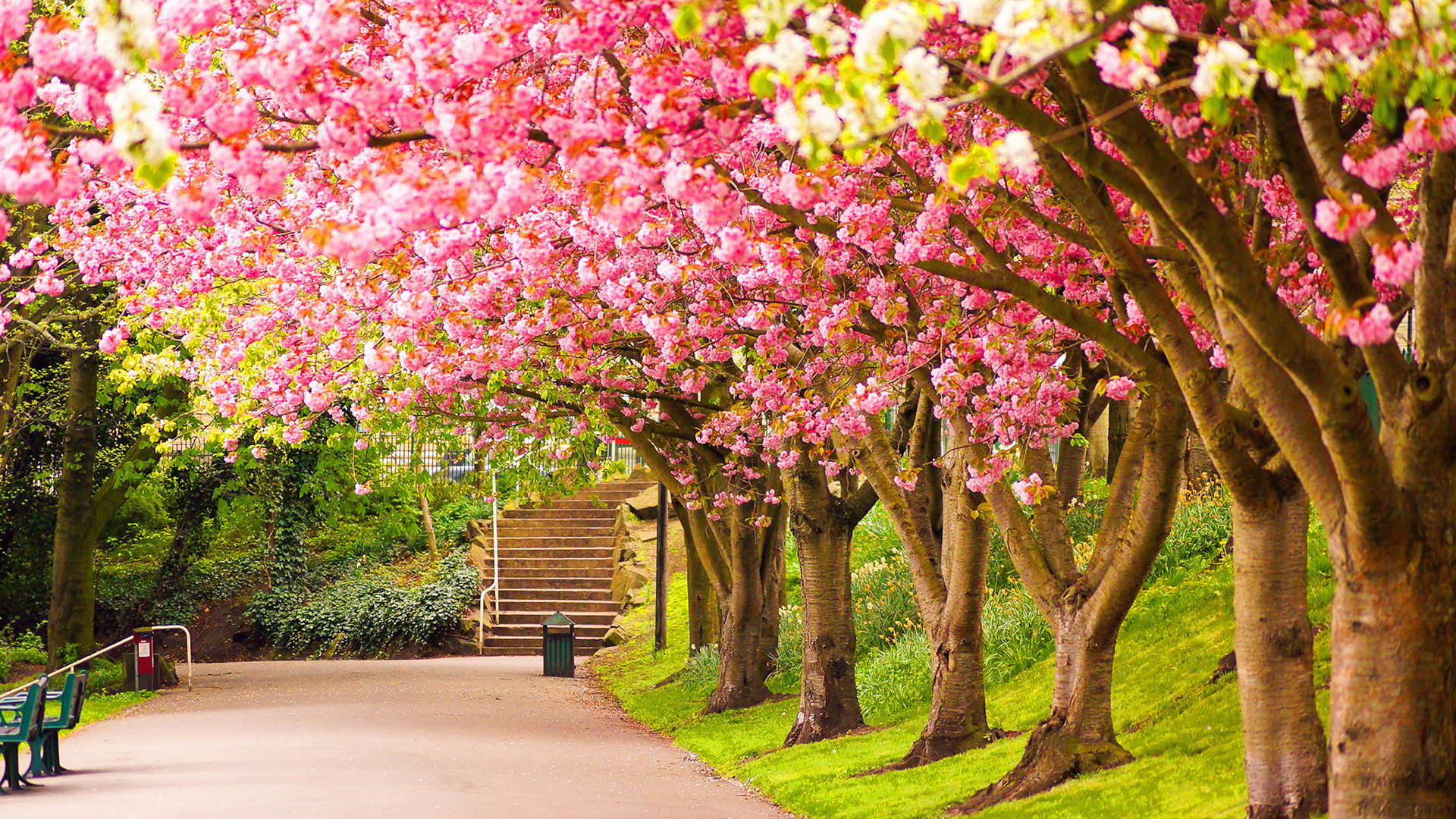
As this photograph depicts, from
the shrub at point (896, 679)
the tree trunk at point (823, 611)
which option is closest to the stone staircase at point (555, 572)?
the shrub at point (896, 679)

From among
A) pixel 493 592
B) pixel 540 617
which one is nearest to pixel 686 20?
pixel 540 617

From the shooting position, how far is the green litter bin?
2177cm

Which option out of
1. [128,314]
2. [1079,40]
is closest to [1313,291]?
[1079,40]

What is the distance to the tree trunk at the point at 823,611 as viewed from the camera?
1345 centimetres

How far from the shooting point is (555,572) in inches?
1096

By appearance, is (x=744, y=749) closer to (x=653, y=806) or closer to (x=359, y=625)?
(x=653, y=806)

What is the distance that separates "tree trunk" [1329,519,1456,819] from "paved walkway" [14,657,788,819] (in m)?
5.45

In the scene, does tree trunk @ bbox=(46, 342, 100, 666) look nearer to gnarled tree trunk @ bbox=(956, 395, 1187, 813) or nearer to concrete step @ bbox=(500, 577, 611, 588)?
concrete step @ bbox=(500, 577, 611, 588)

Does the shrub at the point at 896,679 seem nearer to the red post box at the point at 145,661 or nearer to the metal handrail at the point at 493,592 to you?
the red post box at the point at 145,661

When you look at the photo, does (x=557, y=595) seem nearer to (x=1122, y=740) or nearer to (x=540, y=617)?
(x=540, y=617)

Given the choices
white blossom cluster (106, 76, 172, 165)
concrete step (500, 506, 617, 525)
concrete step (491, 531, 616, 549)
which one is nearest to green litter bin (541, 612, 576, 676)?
concrete step (491, 531, 616, 549)

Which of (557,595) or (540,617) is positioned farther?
(557,595)

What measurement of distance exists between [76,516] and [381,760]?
30.5ft

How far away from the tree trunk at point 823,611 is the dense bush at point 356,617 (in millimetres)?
13485
